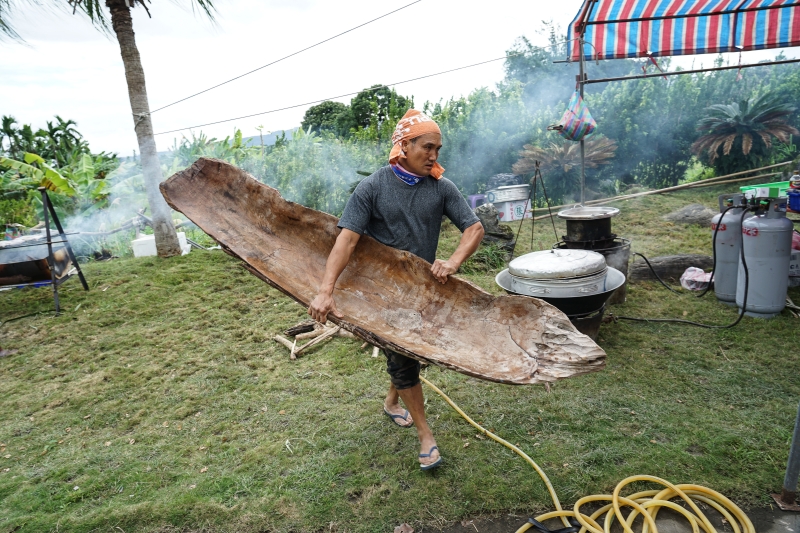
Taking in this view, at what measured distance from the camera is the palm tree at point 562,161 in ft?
34.5

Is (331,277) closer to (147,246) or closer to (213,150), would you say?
(147,246)

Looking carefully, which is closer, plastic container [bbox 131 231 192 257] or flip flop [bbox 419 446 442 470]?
flip flop [bbox 419 446 442 470]

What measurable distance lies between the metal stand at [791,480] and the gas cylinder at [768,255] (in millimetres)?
2680

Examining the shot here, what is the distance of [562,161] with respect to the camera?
34.5ft

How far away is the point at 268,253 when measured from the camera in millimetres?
3215

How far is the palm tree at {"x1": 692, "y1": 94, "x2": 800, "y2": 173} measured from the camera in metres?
9.86

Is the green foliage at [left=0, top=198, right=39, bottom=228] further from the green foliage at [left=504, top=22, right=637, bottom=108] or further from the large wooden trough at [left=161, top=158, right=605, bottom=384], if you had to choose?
the green foliage at [left=504, top=22, right=637, bottom=108]

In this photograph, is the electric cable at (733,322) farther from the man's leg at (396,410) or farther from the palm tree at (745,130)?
the palm tree at (745,130)

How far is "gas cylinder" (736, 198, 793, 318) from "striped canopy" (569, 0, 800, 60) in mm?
2456

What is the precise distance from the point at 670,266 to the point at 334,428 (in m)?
4.80

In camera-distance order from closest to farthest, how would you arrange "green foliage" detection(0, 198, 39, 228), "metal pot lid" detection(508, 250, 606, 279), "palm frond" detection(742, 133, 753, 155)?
"metal pot lid" detection(508, 250, 606, 279) < "palm frond" detection(742, 133, 753, 155) < "green foliage" detection(0, 198, 39, 228)

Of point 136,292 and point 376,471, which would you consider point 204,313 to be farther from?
point 376,471

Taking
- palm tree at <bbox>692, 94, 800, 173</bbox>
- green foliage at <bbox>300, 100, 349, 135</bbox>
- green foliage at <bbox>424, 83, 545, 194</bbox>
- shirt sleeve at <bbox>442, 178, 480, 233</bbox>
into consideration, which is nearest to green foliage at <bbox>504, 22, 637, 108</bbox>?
green foliage at <bbox>424, 83, 545, 194</bbox>

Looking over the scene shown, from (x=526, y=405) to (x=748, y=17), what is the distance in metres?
5.47
